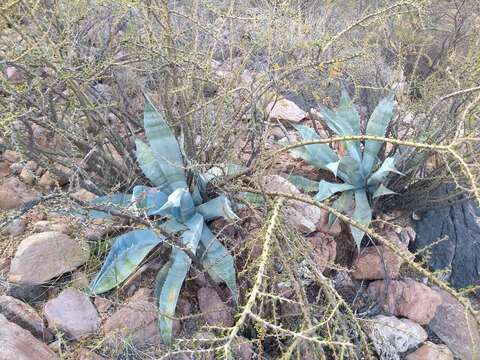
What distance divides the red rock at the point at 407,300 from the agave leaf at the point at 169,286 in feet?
3.73

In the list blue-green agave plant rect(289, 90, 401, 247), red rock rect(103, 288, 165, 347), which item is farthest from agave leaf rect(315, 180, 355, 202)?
red rock rect(103, 288, 165, 347)

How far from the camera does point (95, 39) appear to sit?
3.45 meters

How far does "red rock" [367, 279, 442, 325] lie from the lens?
99.1 inches

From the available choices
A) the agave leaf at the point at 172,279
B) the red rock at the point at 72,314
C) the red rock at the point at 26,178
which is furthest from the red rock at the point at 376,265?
the red rock at the point at 26,178

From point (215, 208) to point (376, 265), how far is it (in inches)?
39.9

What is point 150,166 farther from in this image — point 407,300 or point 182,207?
point 407,300

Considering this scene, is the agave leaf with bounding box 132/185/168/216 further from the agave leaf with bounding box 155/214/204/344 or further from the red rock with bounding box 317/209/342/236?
the red rock with bounding box 317/209/342/236

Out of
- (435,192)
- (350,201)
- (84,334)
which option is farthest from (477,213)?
(84,334)

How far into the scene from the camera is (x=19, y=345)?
170cm

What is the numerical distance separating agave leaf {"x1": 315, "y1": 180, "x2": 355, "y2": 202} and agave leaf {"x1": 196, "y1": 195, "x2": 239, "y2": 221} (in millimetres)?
608

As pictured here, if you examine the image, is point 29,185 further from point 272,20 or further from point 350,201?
point 350,201

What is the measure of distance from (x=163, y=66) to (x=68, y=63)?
19.3 inches

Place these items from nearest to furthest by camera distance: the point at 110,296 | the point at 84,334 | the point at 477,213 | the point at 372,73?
the point at 84,334 < the point at 110,296 < the point at 477,213 < the point at 372,73

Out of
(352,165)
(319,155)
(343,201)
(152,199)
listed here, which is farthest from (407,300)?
(152,199)
